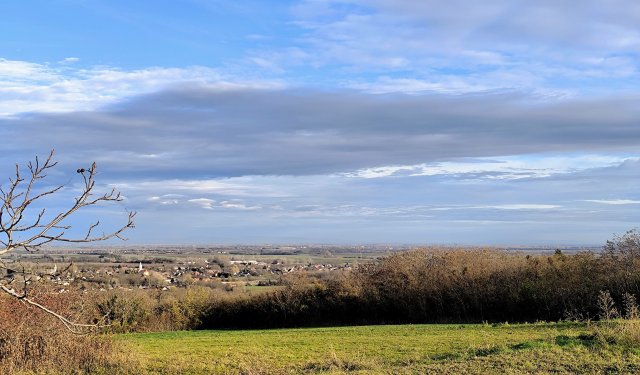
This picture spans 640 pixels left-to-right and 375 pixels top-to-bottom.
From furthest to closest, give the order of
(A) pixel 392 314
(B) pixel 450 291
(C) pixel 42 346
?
1. (A) pixel 392 314
2. (B) pixel 450 291
3. (C) pixel 42 346

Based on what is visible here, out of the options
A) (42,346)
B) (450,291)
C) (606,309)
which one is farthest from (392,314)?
(42,346)

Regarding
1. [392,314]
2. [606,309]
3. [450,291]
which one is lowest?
[392,314]

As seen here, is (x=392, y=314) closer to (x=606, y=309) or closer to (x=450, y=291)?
(x=450, y=291)

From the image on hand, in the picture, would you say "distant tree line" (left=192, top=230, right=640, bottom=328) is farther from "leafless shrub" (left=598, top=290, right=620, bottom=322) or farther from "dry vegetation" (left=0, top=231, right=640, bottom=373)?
"leafless shrub" (left=598, top=290, right=620, bottom=322)

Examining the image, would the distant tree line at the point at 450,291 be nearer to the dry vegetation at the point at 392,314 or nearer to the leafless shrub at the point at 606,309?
the dry vegetation at the point at 392,314

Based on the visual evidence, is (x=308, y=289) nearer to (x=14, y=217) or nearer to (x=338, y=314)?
(x=338, y=314)

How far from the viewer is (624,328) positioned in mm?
17469

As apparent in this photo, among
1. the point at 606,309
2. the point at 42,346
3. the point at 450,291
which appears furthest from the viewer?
the point at 450,291

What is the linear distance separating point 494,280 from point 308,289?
16471 mm

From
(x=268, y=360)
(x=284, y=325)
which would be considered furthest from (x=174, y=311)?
(x=268, y=360)

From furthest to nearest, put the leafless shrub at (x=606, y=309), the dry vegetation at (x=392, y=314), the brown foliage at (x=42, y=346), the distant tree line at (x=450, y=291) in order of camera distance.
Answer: the distant tree line at (x=450, y=291) → the leafless shrub at (x=606, y=309) → the brown foliage at (x=42, y=346) → the dry vegetation at (x=392, y=314)

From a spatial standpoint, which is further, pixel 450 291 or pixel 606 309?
pixel 450 291

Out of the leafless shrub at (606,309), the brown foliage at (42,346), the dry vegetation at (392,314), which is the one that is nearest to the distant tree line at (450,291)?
the dry vegetation at (392,314)

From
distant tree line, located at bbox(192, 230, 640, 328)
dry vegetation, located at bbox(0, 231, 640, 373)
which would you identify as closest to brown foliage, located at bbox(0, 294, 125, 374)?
dry vegetation, located at bbox(0, 231, 640, 373)
